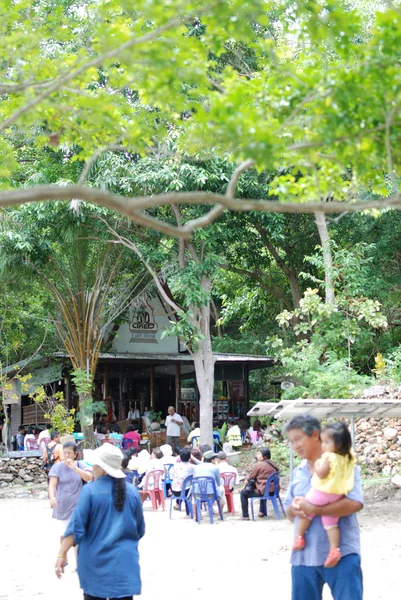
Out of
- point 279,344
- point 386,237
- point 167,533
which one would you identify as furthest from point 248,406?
point 167,533

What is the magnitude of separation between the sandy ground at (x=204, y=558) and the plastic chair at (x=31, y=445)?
8808 mm

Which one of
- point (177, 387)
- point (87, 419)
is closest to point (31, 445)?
point (87, 419)

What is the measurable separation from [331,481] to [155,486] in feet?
37.7

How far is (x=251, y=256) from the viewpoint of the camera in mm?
25500

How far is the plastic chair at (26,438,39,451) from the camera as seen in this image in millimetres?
23809

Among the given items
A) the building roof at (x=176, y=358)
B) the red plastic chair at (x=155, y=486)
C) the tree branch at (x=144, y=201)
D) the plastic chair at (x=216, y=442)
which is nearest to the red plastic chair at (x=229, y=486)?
the red plastic chair at (x=155, y=486)

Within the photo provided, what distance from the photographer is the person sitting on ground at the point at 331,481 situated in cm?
464

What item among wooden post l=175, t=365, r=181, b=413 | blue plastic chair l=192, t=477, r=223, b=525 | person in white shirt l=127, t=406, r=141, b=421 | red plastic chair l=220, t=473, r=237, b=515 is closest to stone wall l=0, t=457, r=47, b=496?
person in white shirt l=127, t=406, r=141, b=421

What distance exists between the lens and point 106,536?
5137mm

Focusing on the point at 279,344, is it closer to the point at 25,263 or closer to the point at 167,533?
the point at 25,263

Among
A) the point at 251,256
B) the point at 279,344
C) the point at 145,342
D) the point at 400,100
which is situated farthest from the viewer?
the point at 145,342

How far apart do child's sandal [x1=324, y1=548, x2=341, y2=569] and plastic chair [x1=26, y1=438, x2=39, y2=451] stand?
66.1ft

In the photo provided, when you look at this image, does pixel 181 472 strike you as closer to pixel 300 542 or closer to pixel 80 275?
pixel 80 275

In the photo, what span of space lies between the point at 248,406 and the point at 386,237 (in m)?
7.92
